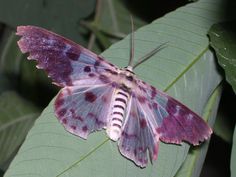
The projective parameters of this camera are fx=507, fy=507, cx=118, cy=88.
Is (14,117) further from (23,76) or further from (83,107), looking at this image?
(83,107)

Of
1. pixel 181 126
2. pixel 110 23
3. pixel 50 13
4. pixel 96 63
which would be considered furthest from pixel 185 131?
pixel 110 23

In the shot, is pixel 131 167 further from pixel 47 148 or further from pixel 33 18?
pixel 33 18

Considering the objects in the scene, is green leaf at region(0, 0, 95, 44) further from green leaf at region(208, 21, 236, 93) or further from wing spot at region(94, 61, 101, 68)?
green leaf at region(208, 21, 236, 93)

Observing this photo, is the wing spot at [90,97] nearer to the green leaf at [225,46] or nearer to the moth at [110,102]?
the moth at [110,102]

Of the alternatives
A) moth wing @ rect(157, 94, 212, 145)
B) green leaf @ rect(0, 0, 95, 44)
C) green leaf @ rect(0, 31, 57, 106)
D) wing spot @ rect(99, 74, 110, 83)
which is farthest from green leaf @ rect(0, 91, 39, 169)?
moth wing @ rect(157, 94, 212, 145)

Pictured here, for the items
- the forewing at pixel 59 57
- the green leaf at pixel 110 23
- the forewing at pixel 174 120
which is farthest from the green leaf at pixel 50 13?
the forewing at pixel 174 120

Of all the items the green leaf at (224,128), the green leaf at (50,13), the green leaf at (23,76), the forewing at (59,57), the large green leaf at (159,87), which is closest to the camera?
the large green leaf at (159,87)
